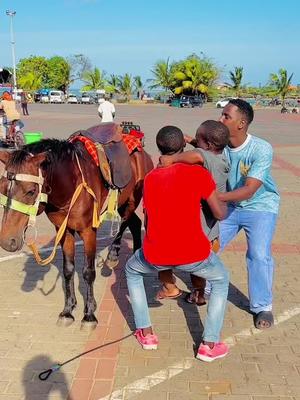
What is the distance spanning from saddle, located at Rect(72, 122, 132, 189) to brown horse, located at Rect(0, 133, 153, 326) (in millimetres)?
97

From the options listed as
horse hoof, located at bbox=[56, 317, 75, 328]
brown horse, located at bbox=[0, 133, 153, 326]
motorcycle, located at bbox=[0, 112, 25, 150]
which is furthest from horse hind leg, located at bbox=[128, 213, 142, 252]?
motorcycle, located at bbox=[0, 112, 25, 150]

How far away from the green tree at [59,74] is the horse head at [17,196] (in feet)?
265

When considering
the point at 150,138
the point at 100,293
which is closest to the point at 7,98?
the point at 150,138

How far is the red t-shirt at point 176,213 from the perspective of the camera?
9.95 ft

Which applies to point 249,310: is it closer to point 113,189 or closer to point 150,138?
point 113,189

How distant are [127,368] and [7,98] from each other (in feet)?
40.4

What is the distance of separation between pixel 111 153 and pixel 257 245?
1525 mm

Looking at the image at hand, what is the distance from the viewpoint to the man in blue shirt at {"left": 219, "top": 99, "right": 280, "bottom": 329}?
3680mm

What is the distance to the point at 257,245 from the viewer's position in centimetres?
396

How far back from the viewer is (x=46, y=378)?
325cm

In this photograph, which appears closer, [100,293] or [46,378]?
[46,378]

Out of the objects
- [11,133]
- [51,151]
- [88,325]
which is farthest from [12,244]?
[11,133]

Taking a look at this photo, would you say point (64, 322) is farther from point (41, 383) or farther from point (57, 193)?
point (57, 193)

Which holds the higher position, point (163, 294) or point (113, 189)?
point (113, 189)
